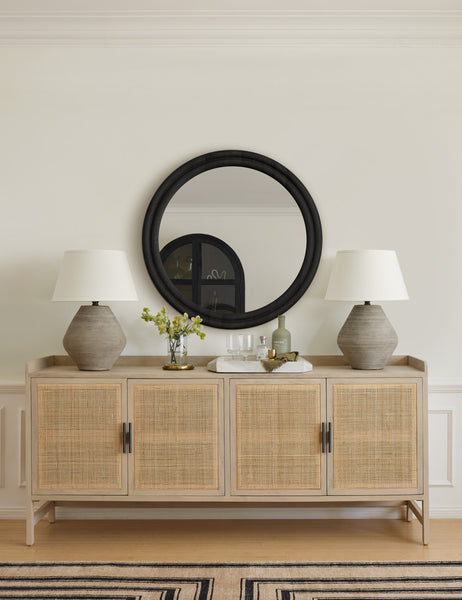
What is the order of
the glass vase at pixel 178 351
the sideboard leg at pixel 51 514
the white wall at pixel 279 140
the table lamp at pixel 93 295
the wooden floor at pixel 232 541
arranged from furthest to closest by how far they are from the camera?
the white wall at pixel 279 140 < the sideboard leg at pixel 51 514 < the glass vase at pixel 178 351 < the table lamp at pixel 93 295 < the wooden floor at pixel 232 541

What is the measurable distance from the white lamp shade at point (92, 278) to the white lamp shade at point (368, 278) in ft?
3.44

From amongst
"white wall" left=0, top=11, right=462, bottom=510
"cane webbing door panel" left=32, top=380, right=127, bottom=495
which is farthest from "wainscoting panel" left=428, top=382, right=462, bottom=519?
"cane webbing door panel" left=32, top=380, right=127, bottom=495

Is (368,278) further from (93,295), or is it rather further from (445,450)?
(93,295)

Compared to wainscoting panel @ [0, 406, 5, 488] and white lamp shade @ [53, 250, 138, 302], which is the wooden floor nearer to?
wainscoting panel @ [0, 406, 5, 488]

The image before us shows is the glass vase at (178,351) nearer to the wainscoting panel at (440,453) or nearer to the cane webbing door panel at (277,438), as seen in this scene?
the cane webbing door panel at (277,438)

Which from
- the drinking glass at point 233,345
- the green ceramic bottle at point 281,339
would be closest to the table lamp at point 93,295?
the drinking glass at point 233,345

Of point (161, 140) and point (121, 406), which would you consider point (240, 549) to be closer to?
point (121, 406)

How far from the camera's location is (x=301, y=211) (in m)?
3.12

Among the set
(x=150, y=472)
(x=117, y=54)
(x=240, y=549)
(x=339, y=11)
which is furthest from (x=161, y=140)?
(x=240, y=549)

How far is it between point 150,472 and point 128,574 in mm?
442

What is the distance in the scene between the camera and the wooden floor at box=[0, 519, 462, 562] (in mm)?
2623

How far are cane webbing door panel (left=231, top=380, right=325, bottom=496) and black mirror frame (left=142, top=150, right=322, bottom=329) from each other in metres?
0.52

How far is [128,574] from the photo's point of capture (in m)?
2.44

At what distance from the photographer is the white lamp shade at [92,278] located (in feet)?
8.91
